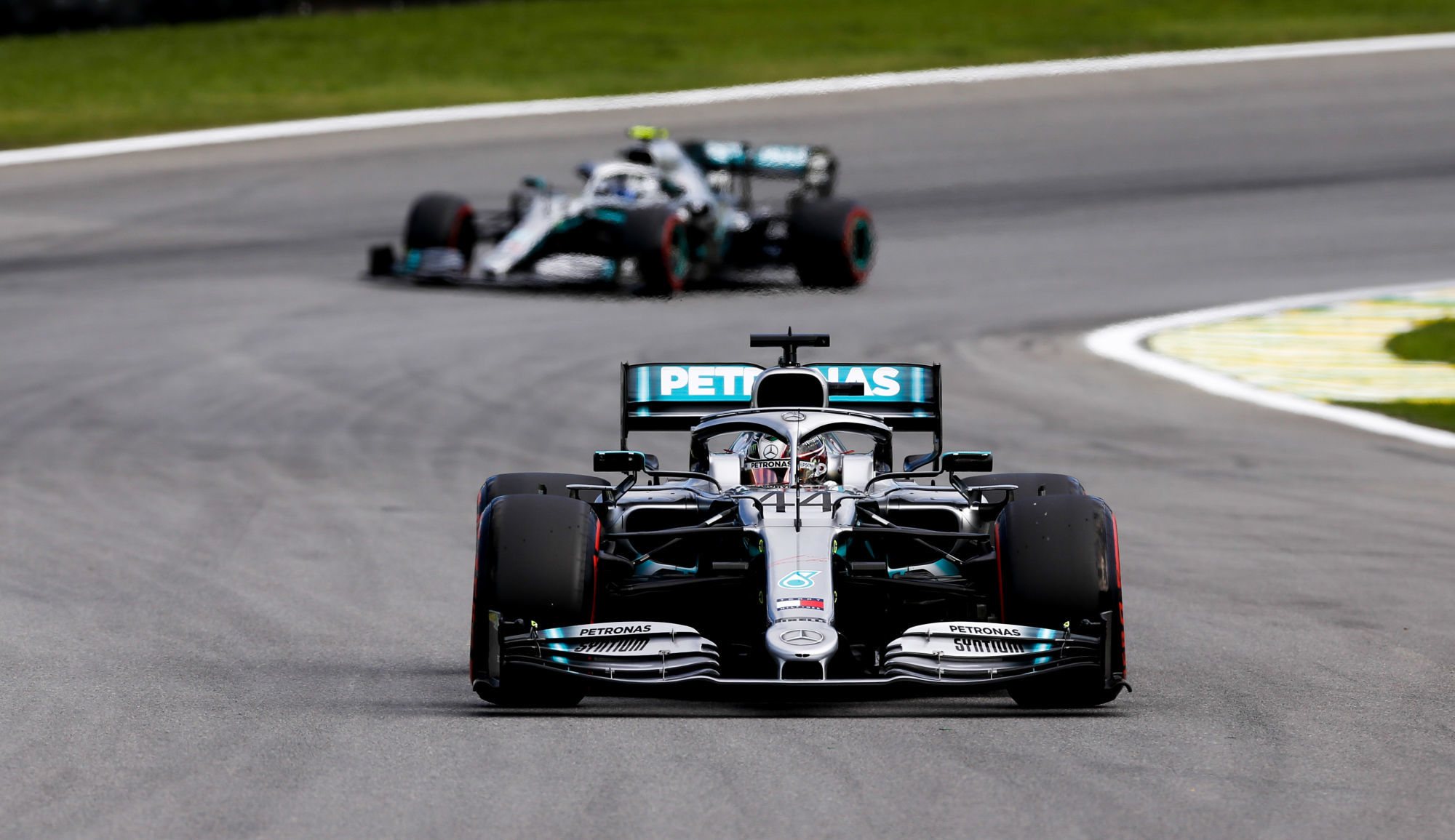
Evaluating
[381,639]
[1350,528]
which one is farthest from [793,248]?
[381,639]

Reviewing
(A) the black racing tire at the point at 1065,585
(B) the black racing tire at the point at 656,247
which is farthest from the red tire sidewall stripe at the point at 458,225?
(A) the black racing tire at the point at 1065,585

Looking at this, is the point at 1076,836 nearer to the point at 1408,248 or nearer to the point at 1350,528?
the point at 1350,528

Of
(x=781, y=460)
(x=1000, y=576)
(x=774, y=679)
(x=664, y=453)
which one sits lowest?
(x=664, y=453)

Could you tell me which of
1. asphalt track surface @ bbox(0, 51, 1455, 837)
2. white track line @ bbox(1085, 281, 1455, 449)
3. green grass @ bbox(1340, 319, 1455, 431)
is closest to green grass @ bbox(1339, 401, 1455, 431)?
green grass @ bbox(1340, 319, 1455, 431)

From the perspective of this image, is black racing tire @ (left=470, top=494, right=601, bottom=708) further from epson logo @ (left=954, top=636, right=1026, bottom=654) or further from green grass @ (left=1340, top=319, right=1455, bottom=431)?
green grass @ (left=1340, top=319, right=1455, bottom=431)

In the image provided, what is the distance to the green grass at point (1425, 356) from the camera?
17.7 m

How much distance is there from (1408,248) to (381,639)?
843 inches

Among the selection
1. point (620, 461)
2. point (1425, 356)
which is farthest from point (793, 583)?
point (1425, 356)

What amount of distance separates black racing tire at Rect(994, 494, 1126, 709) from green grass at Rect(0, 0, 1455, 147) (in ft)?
96.0

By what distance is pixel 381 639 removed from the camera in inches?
398

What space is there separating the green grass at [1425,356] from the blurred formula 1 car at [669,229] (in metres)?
6.44

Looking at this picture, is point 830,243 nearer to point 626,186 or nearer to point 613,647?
point 626,186

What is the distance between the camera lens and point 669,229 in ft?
80.0

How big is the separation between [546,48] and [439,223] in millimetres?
17981
